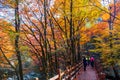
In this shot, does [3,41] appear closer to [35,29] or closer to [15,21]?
[15,21]

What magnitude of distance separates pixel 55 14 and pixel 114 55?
329 inches

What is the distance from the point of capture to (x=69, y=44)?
31.8 m

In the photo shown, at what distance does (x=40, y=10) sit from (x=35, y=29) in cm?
321

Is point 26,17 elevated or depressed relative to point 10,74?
elevated

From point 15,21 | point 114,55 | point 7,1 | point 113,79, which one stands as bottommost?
point 113,79

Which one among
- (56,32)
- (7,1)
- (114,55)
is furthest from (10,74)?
(7,1)

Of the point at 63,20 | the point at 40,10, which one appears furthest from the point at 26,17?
the point at 63,20

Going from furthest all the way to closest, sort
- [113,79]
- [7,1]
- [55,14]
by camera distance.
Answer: [113,79]
[55,14]
[7,1]

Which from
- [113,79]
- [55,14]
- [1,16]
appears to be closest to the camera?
[1,16]

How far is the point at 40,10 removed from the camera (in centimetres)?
2808

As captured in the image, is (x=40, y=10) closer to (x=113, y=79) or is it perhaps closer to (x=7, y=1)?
(x=7, y=1)

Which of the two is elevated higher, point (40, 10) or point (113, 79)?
→ point (40, 10)

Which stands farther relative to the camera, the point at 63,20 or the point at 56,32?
the point at 56,32

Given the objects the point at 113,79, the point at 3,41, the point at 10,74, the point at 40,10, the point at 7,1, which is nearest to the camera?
the point at 7,1
